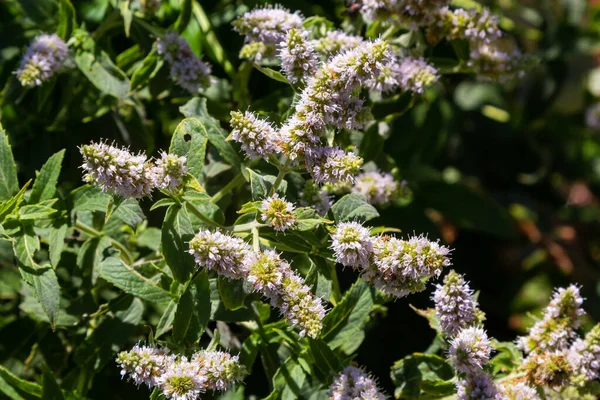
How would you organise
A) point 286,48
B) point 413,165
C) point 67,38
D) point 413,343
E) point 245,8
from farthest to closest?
point 413,165 < point 413,343 < point 245,8 < point 67,38 < point 286,48

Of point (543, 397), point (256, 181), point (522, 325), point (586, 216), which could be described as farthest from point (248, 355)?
point (586, 216)

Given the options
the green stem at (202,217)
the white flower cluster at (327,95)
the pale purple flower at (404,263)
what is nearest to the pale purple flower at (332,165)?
the white flower cluster at (327,95)

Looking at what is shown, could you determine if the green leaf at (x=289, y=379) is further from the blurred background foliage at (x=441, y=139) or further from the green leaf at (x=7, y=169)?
the green leaf at (x=7, y=169)

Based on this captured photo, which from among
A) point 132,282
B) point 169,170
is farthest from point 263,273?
point 132,282

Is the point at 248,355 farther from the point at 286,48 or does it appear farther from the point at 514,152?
the point at 514,152

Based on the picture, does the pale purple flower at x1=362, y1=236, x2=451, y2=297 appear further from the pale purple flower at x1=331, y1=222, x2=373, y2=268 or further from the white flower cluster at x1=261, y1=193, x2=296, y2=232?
the white flower cluster at x1=261, y1=193, x2=296, y2=232

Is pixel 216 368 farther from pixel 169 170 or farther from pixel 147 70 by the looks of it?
pixel 147 70

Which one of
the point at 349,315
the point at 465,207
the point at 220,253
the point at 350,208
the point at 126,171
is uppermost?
the point at 126,171
